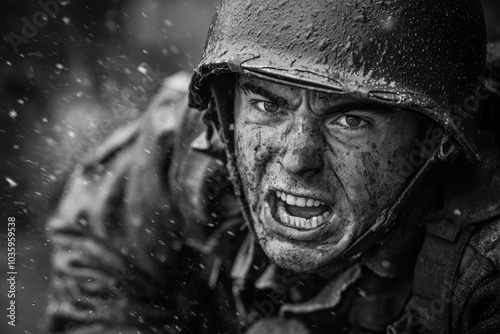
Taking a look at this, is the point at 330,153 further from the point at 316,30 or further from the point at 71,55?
the point at 71,55

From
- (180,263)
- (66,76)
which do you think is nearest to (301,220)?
(180,263)

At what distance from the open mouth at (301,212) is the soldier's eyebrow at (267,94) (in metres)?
0.30

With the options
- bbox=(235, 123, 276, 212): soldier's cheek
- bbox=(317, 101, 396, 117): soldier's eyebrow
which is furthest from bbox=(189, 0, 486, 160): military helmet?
bbox=(235, 123, 276, 212): soldier's cheek

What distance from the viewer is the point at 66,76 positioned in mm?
4973

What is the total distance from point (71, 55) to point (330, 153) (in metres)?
3.44

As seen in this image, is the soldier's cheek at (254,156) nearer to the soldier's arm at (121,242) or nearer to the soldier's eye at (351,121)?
the soldier's eye at (351,121)

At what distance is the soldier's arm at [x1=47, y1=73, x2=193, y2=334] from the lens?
2.64 metres

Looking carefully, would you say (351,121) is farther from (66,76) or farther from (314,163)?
(66,76)

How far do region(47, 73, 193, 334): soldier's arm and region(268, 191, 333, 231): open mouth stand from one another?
2.42ft

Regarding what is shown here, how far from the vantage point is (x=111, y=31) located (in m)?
4.99

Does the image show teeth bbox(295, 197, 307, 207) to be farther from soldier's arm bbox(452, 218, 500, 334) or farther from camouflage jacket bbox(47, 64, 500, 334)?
soldier's arm bbox(452, 218, 500, 334)

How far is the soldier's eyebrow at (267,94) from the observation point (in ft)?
6.66

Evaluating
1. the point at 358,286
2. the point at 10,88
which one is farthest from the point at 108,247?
the point at 10,88

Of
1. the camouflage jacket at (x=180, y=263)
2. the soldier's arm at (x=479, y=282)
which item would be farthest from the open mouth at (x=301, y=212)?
the soldier's arm at (x=479, y=282)
